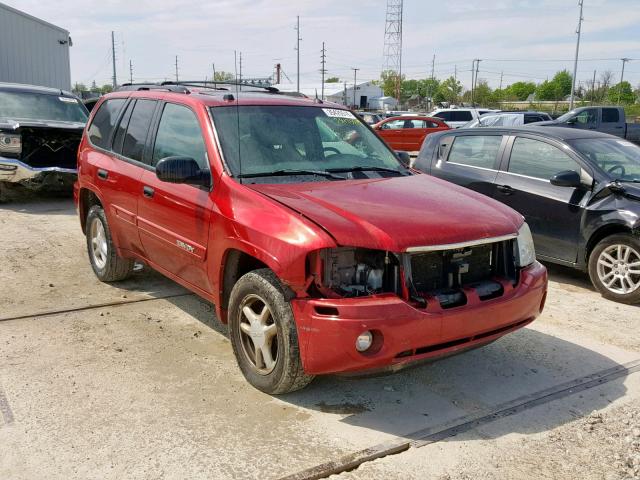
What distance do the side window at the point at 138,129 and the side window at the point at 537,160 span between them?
4076 mm

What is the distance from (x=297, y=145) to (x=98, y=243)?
262 cm

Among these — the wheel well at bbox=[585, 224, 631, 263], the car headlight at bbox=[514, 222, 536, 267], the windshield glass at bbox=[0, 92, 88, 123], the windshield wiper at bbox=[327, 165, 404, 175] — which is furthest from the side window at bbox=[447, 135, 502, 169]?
the windshield glass at bbox=[0, 92, 88, 123]

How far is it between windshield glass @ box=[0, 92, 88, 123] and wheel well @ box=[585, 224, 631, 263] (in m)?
9.09

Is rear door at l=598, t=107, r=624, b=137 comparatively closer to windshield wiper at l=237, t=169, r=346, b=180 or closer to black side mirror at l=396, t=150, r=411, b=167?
black side mirror at l=396, t=150, r=411, b=167

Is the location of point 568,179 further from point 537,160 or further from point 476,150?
point 476,150

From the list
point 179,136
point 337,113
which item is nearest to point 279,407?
point 179,136

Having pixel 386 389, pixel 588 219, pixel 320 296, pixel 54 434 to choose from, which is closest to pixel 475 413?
pixel 386 389

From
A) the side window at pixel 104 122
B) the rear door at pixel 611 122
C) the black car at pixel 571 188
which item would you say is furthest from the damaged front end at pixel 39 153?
the rear door at pixel 611 122

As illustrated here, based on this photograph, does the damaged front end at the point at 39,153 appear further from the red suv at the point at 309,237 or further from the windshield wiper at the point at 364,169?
the windshield wiper at the point at 364,169

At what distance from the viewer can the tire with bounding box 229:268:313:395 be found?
11.1 feet

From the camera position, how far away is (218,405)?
365cm

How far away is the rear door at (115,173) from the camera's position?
5.03 m

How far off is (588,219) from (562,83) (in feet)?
399

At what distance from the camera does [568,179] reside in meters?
6.14
